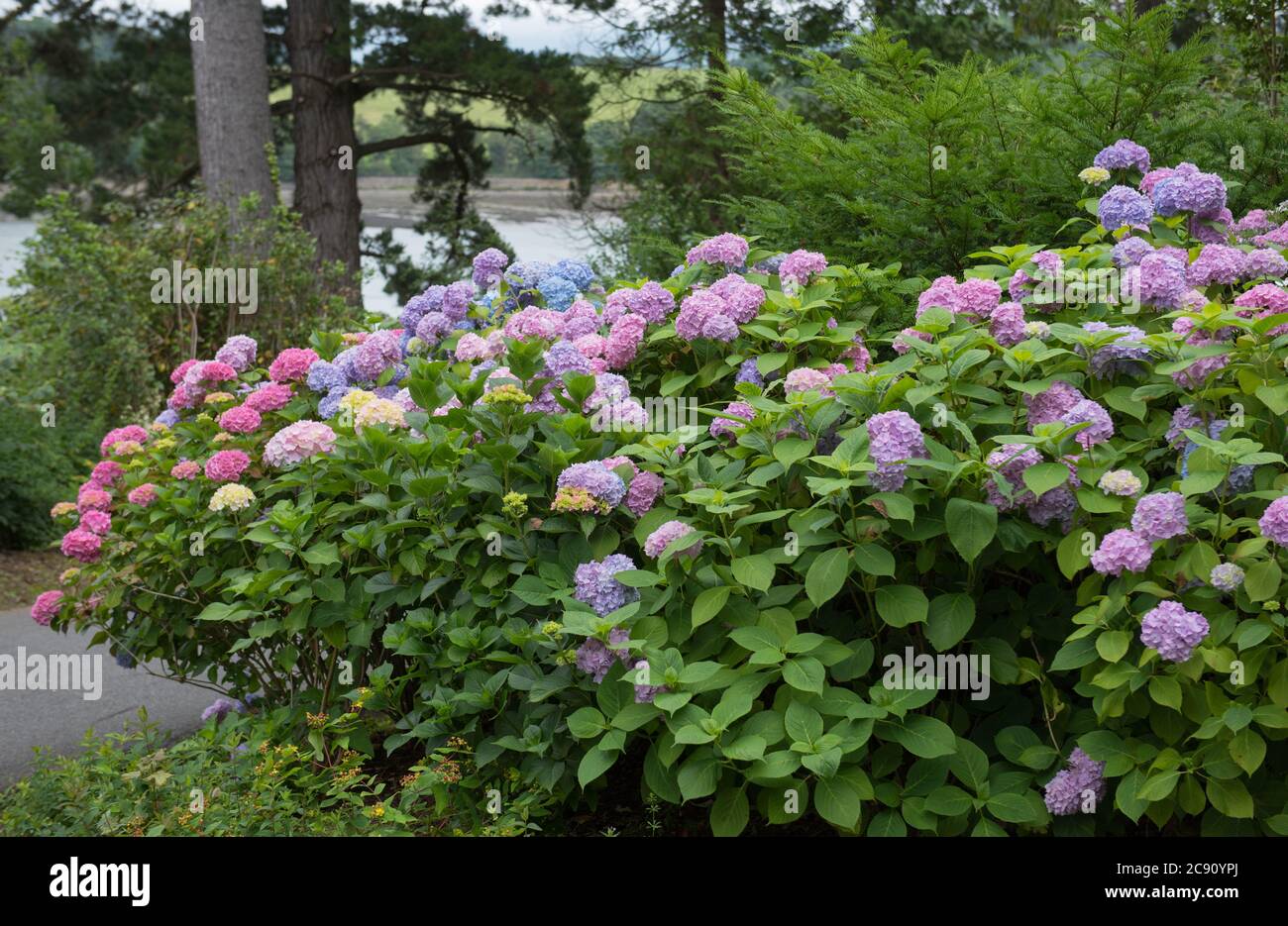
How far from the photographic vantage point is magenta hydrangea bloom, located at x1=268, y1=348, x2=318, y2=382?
4297mm

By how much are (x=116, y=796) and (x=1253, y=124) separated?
15.2 ft

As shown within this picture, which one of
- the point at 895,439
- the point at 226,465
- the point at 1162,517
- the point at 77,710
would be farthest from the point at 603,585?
the point at 77,710

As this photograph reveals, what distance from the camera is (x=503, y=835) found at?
2.92 meters

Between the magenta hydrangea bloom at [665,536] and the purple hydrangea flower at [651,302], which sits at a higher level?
the purple hydrangea flower at [651,302]

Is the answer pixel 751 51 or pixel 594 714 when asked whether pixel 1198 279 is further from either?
pixel 751 51

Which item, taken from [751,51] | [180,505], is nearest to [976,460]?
[180,505]

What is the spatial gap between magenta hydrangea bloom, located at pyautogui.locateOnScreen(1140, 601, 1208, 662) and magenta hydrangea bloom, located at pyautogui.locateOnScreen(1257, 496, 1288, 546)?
0.22m

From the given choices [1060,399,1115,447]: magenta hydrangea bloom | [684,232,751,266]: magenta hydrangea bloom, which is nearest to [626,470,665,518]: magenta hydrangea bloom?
[1060,399,1115,447]: magenta hydrangea bloom

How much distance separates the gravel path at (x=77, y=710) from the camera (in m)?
4.83

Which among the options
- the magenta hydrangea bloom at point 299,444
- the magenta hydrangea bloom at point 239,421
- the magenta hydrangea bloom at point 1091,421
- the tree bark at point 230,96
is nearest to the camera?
the magenta hydrangea bloom at point 1091,421

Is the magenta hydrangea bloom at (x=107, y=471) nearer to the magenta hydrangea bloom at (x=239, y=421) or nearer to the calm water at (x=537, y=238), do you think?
the magenta hydrangea bloom at (x=239, y=421)

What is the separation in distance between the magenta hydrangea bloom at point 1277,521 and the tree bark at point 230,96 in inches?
397

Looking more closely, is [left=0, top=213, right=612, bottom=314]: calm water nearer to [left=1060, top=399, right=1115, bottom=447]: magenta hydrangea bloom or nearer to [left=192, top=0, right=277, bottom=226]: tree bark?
[left=192, top=0, right=277, bottom=226]: tree bark

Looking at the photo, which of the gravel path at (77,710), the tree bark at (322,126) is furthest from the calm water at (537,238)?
the gravel path at (77,710)
